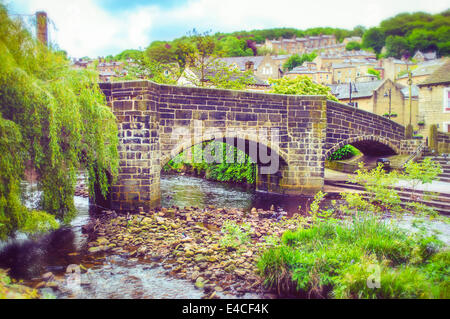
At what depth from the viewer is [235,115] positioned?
13.4 metres

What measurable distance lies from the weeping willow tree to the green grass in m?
4.55

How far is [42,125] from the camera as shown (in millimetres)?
7355

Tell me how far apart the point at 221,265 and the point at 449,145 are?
1696 cm

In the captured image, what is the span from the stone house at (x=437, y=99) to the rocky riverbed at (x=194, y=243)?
19.0 meters

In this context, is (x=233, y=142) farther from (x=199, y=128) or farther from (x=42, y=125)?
(x=42, y=125)

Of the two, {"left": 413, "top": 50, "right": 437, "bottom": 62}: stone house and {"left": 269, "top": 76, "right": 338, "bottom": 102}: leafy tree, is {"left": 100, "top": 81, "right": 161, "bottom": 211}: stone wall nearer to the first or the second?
{"left": 269, "top": 76, "right": 338, "bottom": 102}: leafy tree

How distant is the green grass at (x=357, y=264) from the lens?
5.51 meters

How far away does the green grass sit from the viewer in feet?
18.1

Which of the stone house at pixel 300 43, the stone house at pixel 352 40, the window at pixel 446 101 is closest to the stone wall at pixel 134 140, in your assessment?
the window at pixel 446 101

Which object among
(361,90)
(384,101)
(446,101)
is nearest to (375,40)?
(361,90)

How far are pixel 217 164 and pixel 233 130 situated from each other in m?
8.57

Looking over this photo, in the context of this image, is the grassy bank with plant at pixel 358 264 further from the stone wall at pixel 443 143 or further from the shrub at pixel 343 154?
the shrub at pixel 343 154
